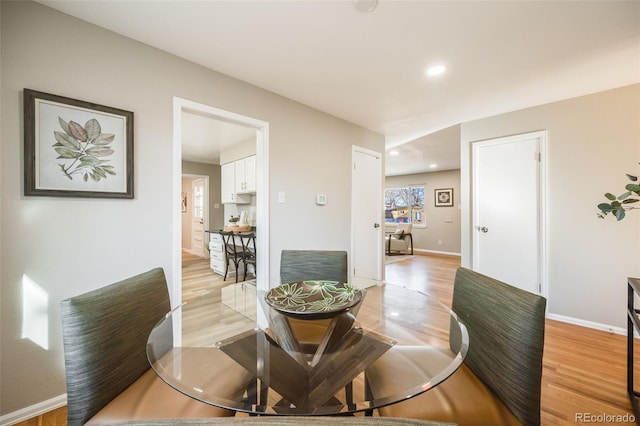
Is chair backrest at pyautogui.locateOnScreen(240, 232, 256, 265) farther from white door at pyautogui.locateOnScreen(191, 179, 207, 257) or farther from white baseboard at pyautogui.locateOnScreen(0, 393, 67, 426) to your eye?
white door at pyautogui.locateOnScreen(191, 179, 207, 257)

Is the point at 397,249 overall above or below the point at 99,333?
below

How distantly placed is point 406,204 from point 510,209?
534cm

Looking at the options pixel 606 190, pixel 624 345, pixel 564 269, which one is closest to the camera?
pixel 624 345

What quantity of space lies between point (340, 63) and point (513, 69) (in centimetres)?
148

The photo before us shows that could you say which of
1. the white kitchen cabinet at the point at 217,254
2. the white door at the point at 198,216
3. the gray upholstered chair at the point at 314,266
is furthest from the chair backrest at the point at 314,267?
the white door at the point at 198,216

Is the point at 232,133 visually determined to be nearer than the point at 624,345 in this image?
No

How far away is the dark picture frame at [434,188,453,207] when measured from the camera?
7.37 meters

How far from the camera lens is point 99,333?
970 millimetres

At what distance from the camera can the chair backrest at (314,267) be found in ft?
6.39

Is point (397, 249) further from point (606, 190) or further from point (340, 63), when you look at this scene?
point (340, 63)

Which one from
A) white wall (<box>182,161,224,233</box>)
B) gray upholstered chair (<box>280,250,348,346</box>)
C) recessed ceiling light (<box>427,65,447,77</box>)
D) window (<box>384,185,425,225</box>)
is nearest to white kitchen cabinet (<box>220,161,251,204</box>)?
white wall (<box>182,161,224,233</box>)

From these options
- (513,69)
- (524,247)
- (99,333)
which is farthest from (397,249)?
(99,333)

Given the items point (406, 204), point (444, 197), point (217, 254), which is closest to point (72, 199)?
point (217, 254)
